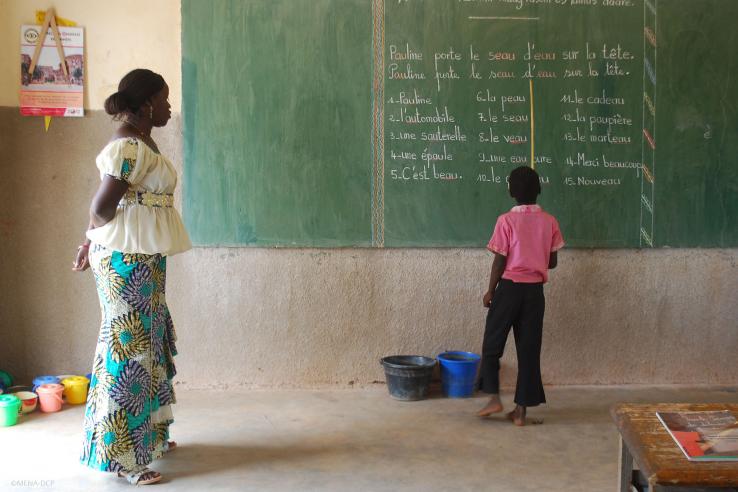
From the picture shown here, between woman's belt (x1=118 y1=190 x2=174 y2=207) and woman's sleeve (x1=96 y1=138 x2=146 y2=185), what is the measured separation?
0.07m

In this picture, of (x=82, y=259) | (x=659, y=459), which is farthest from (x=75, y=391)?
(x=659, y=459)

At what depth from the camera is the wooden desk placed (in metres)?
1.70

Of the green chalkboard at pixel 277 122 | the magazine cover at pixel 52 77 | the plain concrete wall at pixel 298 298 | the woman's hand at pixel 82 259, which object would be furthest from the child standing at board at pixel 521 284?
the magazine cover at pixel 52 77

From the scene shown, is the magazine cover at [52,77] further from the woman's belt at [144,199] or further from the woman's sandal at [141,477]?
the woman's sandal at [141,477]

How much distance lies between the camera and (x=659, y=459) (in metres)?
1.79

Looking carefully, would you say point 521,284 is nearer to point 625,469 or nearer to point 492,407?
point 492,407

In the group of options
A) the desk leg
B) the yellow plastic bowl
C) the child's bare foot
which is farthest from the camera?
the yellow plastic bowl

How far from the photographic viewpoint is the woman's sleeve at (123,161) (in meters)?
3.01

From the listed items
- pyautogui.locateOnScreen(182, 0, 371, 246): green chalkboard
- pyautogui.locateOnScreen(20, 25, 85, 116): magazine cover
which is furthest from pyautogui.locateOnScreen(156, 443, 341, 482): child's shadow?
pyautogui.locateOnScreen(20, 25, 85, 116): magazine cover

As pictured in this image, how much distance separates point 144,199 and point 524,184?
1999 mm

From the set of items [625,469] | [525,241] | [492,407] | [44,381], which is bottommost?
[492,407]

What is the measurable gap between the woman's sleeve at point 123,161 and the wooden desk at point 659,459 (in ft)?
6.80

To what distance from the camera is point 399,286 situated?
473cm

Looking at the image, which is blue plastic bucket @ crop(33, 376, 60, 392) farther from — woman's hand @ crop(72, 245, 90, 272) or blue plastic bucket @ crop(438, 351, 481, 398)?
blue plastic bucket @ crop(438, 351, 481, 398)
